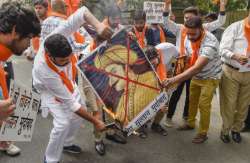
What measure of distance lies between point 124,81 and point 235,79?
5.83 feet

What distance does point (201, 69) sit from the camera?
4957 mm

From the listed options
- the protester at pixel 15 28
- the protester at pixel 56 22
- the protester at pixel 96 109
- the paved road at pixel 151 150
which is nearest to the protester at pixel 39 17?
the protester at pixel 56 22

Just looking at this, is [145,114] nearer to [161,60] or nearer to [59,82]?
[161,60]

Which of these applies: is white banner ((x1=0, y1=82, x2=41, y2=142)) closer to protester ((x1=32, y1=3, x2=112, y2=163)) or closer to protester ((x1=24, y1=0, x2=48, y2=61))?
protester ((x1=32, y1=3, x2=112, y2=163))

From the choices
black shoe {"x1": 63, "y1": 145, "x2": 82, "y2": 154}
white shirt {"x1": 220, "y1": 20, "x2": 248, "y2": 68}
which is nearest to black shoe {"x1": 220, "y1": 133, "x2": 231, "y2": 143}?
white shirt {"x1": 220, "y1": 20, "x2": 248, "y2": 68}

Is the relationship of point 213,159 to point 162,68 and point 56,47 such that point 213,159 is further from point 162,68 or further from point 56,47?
point 56,47

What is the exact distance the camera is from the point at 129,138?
5492 millimetres

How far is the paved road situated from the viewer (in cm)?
485

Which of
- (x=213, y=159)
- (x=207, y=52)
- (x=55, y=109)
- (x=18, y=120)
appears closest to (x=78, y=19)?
(x=55, y=109)

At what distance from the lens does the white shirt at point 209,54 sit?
4938 millimetres

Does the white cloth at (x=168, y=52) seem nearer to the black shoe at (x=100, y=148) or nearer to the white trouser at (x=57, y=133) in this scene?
the black shoe at (x=100, y=148)

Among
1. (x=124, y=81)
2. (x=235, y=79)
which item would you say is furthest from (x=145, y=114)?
(x=235, y=79)

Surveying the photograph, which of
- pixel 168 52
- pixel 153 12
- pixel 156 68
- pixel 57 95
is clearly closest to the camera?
pixel 57 95

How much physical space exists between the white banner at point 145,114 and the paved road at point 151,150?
740mm
